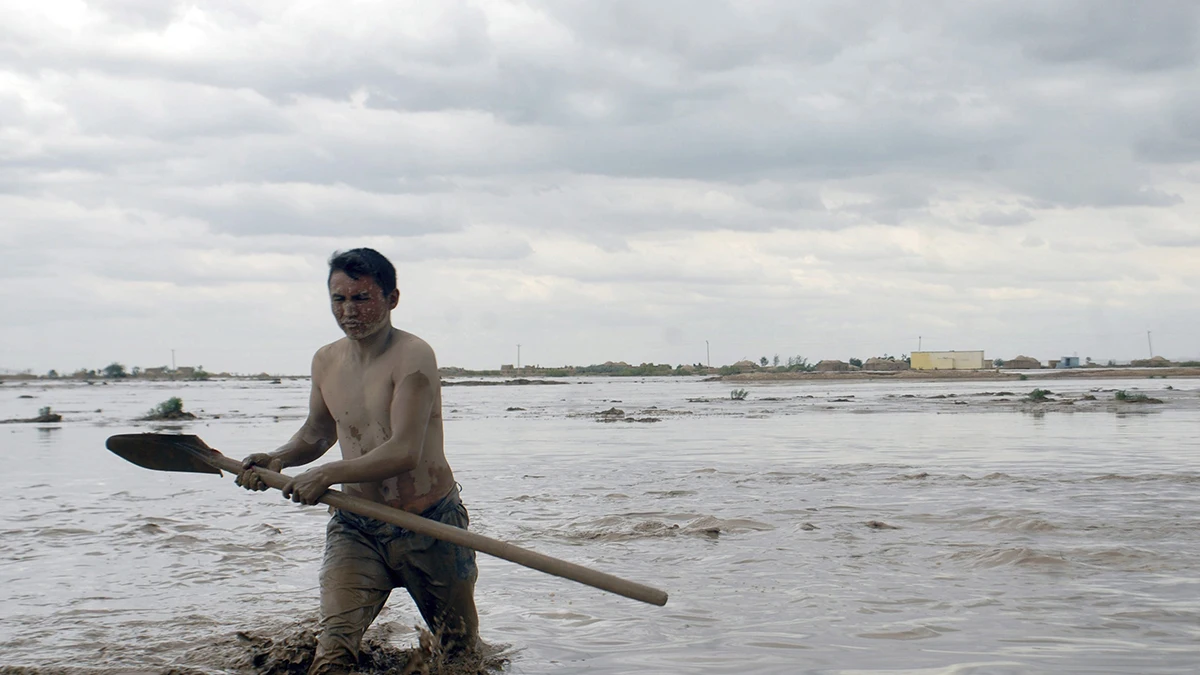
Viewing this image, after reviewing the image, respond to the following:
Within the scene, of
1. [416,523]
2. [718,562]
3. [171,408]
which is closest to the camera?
[416,523]

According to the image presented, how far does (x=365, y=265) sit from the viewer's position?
446 centimetres

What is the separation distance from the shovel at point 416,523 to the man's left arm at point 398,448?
92 millimetres

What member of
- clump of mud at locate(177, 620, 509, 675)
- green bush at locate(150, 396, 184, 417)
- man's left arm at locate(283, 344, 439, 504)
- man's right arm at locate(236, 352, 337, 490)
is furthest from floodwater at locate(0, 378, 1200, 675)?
green bush at locate(150, 396, 184, 417)

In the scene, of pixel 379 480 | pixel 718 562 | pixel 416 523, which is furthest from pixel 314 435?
pixel 718 562

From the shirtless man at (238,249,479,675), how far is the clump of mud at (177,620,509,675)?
0.09 metres

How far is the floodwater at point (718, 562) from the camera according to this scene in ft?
16.5

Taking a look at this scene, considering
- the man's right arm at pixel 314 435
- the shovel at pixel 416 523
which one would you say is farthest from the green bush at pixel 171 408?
the man's right arm at pixel 314 435

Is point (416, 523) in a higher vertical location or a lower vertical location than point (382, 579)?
higher

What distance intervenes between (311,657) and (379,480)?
1.11 meters

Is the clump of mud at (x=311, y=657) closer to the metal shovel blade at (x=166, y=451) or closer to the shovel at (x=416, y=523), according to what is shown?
the shovel at (x=416, y=523)

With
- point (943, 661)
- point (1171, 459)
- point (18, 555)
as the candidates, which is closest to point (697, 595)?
point (943, 661)

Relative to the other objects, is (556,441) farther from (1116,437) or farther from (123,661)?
(123,661)

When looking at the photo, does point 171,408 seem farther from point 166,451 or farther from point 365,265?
point 365,265

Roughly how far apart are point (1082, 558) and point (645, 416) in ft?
63.7
